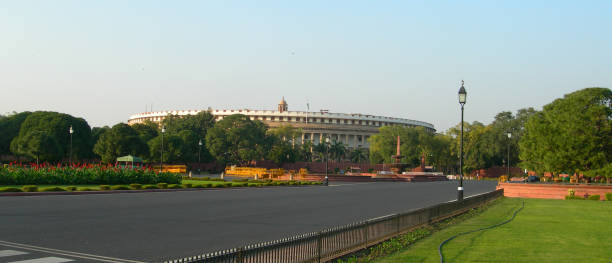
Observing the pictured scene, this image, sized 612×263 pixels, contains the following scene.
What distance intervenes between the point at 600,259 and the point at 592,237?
14.1 ft

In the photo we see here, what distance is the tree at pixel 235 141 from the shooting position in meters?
102

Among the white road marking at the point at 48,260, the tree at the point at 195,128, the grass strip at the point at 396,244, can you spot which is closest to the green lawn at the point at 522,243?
the grass strip at the point at 396,244

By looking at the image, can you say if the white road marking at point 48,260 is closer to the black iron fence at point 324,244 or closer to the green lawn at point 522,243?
the black iron fence at point 324,244

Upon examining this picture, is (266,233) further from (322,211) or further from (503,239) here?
(322,211)

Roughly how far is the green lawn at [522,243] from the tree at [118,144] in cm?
6600

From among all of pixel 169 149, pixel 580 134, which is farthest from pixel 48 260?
pixel 169 149

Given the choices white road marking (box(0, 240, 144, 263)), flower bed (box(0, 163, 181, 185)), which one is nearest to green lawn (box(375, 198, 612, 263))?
white road marking (box(0, 240, 144, 263))

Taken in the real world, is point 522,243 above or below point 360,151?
below

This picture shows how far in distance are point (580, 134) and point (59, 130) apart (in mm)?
70864

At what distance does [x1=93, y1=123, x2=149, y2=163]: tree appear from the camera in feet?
253

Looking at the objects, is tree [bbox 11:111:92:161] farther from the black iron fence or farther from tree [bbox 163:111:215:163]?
the black iron fence

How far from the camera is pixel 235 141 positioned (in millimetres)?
103875

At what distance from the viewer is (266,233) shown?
14.7 meters

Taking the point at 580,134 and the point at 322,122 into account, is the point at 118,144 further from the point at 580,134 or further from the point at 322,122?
the point at 322,122
